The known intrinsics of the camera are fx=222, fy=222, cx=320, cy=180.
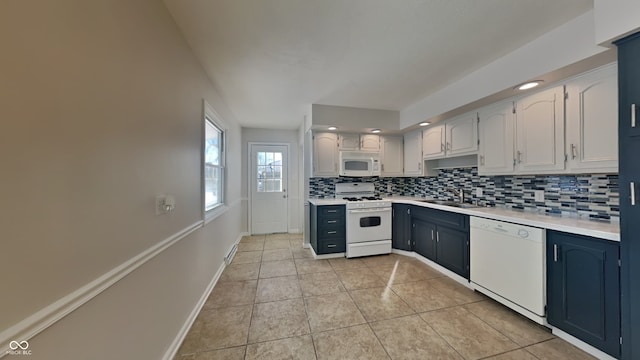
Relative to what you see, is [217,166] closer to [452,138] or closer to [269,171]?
[269,171]

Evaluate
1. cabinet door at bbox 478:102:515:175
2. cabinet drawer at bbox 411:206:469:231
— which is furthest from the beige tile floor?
cabinet door at bbox 478:102:515:175

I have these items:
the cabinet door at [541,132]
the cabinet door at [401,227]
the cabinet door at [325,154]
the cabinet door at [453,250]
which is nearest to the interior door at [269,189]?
the cabinet door at [325,154]

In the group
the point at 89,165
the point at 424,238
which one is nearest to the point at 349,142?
the point at 424,238

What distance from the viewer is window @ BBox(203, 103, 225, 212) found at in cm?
264

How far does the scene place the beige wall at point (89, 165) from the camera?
653 mm

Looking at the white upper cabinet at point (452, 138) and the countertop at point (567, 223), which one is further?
the white upper cabinet at point (452, 138)

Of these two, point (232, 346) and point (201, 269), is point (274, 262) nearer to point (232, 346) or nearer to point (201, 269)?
point (201, 269)

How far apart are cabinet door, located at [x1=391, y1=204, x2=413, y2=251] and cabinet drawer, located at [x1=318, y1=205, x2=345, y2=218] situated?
0.91 metres

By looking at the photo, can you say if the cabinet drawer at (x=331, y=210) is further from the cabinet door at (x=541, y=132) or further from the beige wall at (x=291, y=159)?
the cabinet door at (x=541, y=132)

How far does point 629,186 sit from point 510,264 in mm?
1058

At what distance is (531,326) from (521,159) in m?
1.53

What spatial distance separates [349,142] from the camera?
3.90 meters

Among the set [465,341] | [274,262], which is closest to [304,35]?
[465,341]

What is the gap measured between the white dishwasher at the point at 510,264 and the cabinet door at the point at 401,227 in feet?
3.70
